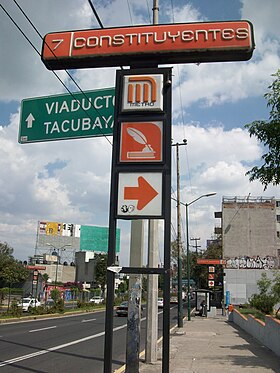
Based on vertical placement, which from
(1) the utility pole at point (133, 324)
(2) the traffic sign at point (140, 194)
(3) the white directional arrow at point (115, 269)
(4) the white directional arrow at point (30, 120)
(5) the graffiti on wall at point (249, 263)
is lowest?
(1) the utility pole at point (133, 324)

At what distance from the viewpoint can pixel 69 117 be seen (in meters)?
8.62

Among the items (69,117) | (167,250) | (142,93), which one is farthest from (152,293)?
(142,93)

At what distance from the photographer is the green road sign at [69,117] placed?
852cm

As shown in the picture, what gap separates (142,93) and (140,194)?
1416 mm

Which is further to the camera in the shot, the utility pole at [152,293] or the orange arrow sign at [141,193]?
the utility pole at [152,293]

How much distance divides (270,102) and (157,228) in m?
5.07

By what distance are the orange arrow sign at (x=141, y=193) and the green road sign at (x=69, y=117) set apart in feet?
9.30

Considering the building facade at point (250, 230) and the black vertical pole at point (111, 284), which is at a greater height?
the building facade at point (250, 230)

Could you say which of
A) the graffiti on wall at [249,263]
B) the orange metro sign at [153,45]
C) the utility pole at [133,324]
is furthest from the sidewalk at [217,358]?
the graffiti on wall at [249,263]

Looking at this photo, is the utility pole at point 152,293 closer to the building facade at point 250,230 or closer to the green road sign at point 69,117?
the green road sign at point 69,117

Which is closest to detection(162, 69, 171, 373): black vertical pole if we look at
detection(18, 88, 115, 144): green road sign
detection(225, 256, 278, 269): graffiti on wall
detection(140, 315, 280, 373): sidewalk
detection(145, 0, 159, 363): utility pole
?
detection(18, 88, 115, 144): green road sign

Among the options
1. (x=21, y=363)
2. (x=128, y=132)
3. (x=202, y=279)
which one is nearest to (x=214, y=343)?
(x=21, y=363)

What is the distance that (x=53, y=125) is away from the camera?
859 cm

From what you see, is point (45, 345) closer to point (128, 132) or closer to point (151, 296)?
point (151, 296)
